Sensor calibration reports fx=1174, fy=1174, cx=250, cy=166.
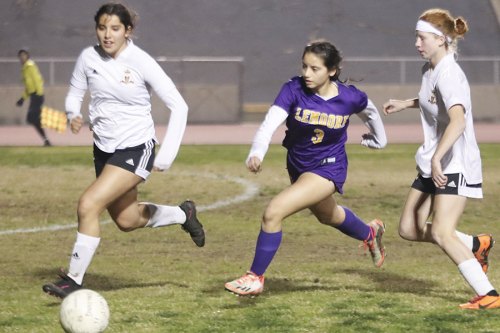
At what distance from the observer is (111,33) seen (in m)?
8.18

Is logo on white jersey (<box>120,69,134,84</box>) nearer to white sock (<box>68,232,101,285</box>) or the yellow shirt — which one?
white sock (<box>68,232,101,285</box>)

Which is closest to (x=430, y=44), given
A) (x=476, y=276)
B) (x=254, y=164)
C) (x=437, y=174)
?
(x=437, y=174)

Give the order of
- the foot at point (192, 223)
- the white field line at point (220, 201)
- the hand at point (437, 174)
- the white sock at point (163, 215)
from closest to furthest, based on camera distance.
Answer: the hand at point (437, 174)
the white sock at point (163, 215)
the foot at point (192, 223)
the white field line at point (220, 201)

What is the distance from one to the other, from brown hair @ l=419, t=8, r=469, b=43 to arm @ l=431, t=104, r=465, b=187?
57 centimetres

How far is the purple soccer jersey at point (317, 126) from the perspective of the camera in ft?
27.0

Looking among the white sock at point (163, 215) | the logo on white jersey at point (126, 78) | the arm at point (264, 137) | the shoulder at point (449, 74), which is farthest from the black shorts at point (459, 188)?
the white sock at point (163, 215)

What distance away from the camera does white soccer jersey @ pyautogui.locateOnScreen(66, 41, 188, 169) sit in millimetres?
8273

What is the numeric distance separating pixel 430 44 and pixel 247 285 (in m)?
2.05

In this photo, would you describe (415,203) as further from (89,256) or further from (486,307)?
(89,256)

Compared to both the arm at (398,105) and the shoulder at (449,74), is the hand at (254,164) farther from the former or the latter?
the shoulder at (449,74)

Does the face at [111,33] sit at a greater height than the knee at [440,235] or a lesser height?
greater

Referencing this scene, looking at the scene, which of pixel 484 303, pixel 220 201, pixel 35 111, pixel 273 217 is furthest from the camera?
pixel 35 111

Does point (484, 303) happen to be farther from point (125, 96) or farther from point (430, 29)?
point (125, 96)

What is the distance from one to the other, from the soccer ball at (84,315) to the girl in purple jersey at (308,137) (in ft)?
4.11
